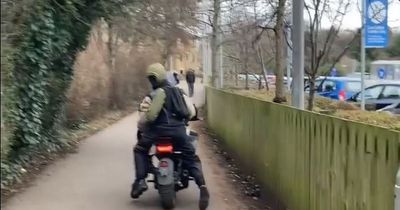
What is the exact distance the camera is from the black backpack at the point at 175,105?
7.85 metres

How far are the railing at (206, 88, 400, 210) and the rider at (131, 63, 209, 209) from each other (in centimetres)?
102

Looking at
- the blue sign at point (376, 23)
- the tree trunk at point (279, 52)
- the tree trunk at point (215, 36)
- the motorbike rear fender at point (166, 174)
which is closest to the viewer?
the motorbike rear fender at point (166, 174)

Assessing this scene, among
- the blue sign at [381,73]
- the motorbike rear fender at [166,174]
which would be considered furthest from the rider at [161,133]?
the blue sign at [381,73]

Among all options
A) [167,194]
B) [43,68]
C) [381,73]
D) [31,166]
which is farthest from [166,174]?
[381,73]

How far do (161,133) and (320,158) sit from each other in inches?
86.7

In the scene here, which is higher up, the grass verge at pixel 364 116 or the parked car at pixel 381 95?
the grass verge at pixel 364 116

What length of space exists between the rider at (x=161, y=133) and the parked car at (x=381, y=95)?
16.1m

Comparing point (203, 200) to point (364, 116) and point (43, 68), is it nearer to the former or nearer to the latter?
point (43, 68)

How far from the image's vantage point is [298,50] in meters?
9.70

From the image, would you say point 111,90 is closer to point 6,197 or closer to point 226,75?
point 226,75

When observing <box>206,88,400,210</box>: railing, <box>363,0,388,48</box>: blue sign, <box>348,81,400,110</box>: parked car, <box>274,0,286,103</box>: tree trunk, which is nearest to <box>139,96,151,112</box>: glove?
<box>206,88,400,210</box>: railing

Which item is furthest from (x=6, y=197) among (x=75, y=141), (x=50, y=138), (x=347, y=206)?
(x=75, y=141)

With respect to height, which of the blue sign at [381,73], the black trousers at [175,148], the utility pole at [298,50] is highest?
the utility pole at [298,50]

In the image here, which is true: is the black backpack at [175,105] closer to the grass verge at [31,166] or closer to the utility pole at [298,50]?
the grass verge at [31,166]
